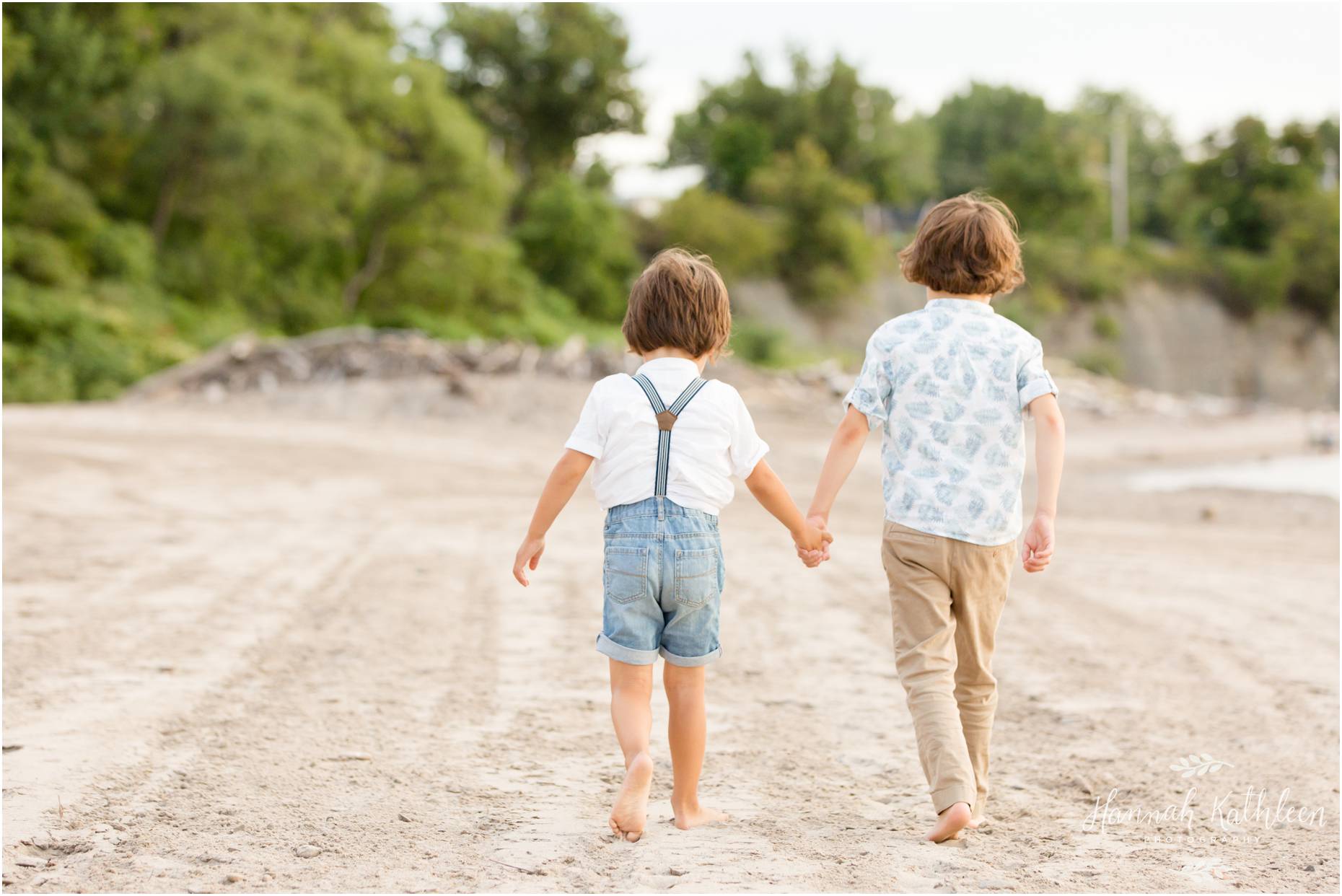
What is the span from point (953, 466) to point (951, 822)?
3.15 ft

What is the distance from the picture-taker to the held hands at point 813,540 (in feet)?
10.6

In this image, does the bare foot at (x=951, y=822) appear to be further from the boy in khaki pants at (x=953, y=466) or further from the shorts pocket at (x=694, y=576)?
the shorts pocket at (x=694, y=576)

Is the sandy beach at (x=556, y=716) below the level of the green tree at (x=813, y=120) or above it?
below

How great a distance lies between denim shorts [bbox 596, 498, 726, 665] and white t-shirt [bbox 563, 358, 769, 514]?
2.2 inches

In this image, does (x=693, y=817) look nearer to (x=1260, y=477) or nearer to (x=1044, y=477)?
(x=1044, y=477)

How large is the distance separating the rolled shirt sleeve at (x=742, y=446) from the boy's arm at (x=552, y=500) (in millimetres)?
401

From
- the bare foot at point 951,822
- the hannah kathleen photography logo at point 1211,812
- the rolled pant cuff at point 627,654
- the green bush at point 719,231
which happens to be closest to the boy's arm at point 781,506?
the rolled pant cuff at point 627,654

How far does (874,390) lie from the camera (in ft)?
10.7

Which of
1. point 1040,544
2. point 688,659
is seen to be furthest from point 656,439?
point 1040,544

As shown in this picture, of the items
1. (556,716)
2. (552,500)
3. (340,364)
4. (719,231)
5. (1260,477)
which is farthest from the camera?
(719,231)

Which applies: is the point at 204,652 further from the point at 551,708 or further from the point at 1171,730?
the point at 1171,730

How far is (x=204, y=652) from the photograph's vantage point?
17.1 ft

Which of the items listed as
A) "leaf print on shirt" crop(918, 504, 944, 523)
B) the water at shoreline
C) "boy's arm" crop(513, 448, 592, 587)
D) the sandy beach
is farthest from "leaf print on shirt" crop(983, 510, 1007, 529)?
the water at shoreline

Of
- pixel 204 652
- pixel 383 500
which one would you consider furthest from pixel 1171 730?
pixel 383 500
